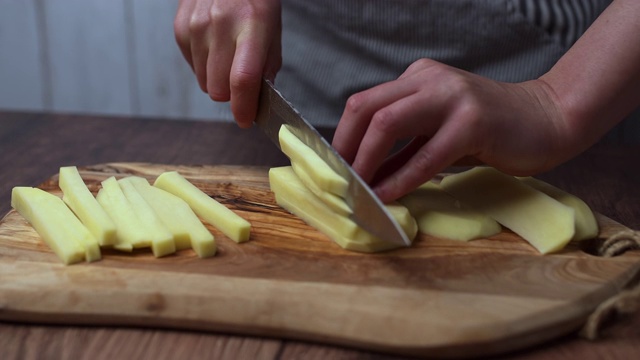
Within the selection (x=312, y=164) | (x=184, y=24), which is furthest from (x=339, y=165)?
(x=184, y=24)

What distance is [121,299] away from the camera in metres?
1.36

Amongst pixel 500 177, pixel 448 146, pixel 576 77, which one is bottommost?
pixel 500 177

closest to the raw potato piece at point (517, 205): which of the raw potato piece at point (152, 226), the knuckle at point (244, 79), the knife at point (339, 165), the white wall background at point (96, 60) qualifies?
the knife at point (339, 165)

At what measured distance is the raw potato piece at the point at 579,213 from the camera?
159cm

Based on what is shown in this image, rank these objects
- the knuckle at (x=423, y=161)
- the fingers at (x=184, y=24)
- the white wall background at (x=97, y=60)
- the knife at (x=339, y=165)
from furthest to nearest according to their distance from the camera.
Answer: the white wall background at (x=97, y=60)
the fingers at (x=184, y=24)
the knuckle at (x=423, y=161)
the knife at (x=339, y=165)

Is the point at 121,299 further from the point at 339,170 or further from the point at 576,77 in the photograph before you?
the point at 576,77

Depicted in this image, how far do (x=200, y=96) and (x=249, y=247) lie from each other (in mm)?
2471

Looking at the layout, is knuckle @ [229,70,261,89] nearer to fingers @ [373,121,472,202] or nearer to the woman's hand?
the woman's hand

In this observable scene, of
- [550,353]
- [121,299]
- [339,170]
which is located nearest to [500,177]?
[339,170]

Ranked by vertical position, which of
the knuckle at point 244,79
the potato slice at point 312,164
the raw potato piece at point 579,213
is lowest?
the raw potato piece at point 579,213

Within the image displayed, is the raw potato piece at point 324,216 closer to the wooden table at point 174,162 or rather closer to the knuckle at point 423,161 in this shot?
the knuckle at point 423,161

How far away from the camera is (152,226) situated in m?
1.55

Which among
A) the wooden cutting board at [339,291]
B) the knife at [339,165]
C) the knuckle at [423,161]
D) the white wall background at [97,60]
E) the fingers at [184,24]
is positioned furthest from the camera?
the white wall background at [97,60]

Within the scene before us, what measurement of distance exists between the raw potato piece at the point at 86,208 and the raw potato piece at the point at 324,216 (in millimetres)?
396
